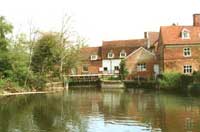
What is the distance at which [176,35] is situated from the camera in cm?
6700

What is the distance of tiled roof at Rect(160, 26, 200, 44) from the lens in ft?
217

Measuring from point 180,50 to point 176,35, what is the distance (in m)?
2.35

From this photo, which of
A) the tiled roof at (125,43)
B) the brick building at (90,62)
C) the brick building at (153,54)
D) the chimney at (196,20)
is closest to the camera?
the brick building at (153,54)

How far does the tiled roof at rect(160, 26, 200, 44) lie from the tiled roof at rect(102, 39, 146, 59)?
18047mm

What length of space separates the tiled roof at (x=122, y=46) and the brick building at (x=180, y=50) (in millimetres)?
18597

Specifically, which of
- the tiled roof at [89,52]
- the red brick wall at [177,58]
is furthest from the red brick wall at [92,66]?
the red brick wall at [177,58]

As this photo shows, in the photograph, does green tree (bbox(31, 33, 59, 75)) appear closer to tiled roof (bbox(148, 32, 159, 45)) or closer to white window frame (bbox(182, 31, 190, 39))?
white window frame (bbox(182, 31, 190, 39))

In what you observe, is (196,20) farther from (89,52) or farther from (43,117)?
(43,117)

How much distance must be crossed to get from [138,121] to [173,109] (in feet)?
25.2

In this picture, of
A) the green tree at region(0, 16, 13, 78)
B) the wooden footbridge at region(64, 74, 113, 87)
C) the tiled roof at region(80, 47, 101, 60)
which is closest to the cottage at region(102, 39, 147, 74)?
the tiled roof at region(80, 47, 101, 60)

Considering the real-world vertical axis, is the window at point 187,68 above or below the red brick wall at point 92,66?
below

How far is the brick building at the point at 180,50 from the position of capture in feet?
216

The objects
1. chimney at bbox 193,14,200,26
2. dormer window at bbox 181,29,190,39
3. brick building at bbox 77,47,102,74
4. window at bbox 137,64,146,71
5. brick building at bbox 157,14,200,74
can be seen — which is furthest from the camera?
brick building at bbox 77,47,102,74

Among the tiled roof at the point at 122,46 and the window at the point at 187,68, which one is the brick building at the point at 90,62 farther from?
the window at the point at 187,68
